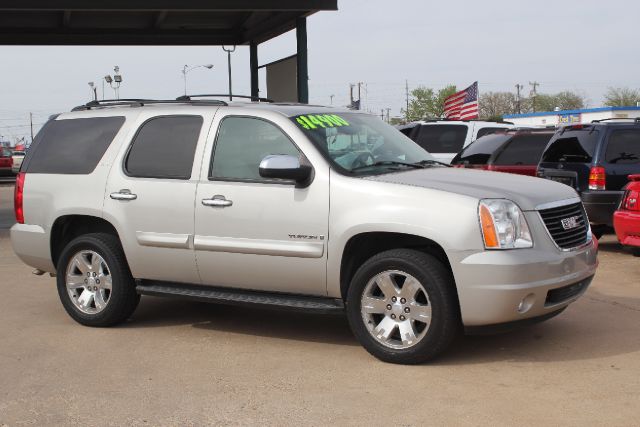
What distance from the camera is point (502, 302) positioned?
5484 millimetres

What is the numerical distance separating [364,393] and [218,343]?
69.9 inches

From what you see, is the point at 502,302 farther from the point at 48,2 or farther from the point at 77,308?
the point at 48,2

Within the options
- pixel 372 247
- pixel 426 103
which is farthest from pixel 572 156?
pixel 426 103

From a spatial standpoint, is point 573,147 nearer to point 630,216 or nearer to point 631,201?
point 631,201

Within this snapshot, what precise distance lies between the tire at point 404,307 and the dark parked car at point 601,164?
582 cm

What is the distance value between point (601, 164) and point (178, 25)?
31.2 ft

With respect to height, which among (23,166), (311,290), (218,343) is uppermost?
(23,166)

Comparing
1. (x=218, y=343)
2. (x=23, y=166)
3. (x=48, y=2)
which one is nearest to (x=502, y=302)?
(x=218, y=343)

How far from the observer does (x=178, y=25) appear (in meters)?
17.2

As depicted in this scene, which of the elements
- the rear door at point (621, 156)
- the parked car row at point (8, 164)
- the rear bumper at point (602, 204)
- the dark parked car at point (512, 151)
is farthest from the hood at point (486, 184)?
the parked car row at point (8, 164)

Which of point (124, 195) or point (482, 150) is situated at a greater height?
point (482, 150)

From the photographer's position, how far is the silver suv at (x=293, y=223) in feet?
18.4

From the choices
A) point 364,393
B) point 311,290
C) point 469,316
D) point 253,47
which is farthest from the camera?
point 253,47

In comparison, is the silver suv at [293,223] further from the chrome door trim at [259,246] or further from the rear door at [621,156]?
the rear door at [621,156]
